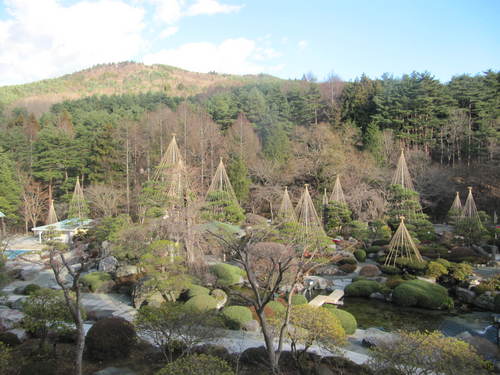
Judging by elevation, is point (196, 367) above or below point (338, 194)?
above

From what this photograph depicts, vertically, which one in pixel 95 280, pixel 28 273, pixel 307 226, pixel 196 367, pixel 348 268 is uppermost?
pixel 196 367

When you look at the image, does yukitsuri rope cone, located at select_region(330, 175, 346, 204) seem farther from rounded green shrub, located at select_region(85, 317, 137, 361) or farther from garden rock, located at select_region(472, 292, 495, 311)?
rounded green shrub, located at select_region(85, 317, 137, 361)

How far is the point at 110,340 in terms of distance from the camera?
7418 mm

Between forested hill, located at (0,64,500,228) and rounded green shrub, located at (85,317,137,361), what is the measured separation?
14.8m

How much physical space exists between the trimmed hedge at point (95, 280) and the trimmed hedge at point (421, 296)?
10.4 meters

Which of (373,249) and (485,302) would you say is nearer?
(485,302)

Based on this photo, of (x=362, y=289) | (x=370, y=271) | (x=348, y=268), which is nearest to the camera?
(x=362, y=289)

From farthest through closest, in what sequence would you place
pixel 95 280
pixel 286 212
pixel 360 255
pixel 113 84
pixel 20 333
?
1. pixel 113 84
2. pixel 286 212
3. pixel 360 255
4. pixel 95 280
5. pixel 20 333

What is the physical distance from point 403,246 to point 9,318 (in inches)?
565

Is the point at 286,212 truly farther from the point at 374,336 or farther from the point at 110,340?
the point at 110,340

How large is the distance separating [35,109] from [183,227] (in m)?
42.2

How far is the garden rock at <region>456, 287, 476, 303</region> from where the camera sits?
12.6 metres

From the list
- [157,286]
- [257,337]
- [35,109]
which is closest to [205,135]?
[157,286]

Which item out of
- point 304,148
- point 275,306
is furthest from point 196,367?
point 304,148
